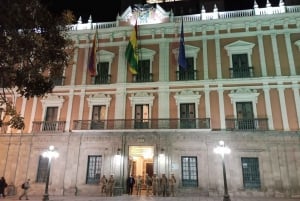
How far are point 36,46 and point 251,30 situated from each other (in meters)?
15.9

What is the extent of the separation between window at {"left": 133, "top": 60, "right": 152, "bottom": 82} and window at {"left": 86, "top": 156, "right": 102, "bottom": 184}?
641cm

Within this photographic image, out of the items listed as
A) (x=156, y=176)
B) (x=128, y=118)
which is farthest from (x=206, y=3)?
(x=156, y=176)

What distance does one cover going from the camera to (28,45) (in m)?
8.38

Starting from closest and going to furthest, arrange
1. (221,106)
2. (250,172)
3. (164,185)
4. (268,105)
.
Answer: (164,185) → (250,172) → (268,105) → (221,106)

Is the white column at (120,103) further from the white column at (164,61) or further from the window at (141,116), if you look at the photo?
the white column at (164,61)

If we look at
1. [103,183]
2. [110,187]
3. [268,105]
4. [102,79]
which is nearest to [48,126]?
[102,79]

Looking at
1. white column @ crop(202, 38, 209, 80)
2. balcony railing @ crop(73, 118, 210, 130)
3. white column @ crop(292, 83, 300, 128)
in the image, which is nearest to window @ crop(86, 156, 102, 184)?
balcony railing @ crop(73, 118, 210, 130)

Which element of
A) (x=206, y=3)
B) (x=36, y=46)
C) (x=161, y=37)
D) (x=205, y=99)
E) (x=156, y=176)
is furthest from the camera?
(x=206, y=3)

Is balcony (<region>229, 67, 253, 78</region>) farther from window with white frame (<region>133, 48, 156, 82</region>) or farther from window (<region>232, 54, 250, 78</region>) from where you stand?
window with white frame (<region>133, 48, 156, 82</region>)

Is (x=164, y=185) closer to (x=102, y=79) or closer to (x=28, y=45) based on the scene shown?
(x=102, y=79)

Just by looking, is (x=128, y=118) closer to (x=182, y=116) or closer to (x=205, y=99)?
(x=182, y=116)

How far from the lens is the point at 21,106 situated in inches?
817

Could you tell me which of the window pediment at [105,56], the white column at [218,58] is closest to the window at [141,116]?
the window pediment at [105,56]

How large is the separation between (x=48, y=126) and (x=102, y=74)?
5.60 m
